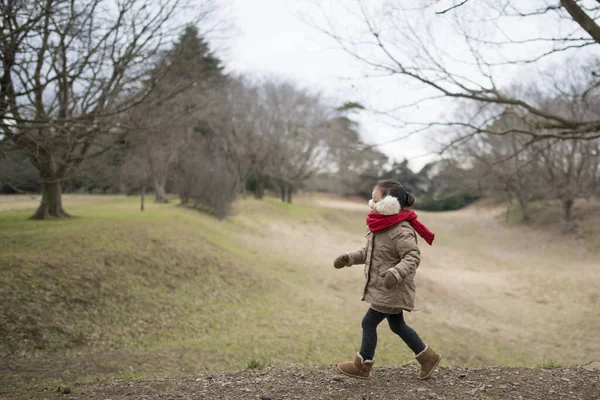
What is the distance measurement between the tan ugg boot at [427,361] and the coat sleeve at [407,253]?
71cm

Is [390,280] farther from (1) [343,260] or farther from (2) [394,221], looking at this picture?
(1) [343,260]

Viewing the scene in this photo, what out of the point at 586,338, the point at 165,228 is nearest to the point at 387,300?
the point at 586,338

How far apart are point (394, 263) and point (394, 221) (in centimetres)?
35

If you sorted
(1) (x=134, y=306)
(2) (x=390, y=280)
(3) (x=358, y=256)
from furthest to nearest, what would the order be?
(1) (x=134, y=306), (3) (x=358, y=256), (2) (x=390, y=280)

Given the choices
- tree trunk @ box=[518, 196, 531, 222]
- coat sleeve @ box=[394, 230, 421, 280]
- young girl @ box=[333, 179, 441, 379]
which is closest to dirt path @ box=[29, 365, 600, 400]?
young girl @ box=[333, 179, 441, 379]

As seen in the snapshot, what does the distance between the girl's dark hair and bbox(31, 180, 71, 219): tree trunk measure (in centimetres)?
1261

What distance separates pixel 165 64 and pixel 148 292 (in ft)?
17.3

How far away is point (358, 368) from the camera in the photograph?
3.97 m

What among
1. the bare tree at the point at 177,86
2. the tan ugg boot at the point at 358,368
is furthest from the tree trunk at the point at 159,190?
the tan ugg boot at the point at 358,368

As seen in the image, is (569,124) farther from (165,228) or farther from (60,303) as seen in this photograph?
(165,228)

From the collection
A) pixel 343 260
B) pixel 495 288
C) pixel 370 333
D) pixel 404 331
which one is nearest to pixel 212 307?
pixel 343 260

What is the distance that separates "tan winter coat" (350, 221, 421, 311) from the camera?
3787mm

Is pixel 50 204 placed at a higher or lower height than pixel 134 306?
higher

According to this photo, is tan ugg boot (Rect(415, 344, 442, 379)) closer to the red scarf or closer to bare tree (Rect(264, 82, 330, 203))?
the red scarf
